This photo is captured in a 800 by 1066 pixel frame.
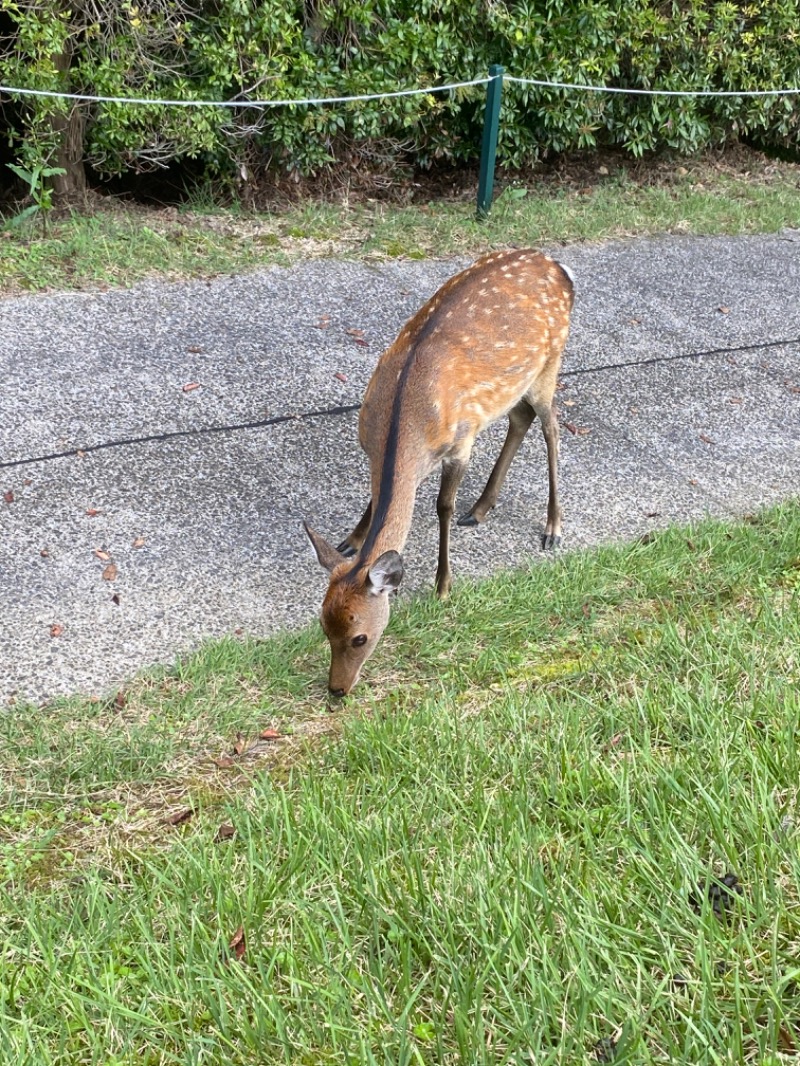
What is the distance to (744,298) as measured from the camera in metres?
8.24

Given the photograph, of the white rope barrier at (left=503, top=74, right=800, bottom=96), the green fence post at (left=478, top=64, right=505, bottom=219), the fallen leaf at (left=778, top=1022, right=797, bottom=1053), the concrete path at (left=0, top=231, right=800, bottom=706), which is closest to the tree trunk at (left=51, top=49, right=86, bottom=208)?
the concrete path at (left=0, top=231, right=800, bottom=706)

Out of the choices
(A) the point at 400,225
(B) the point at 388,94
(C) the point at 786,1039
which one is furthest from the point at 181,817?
(B) the point at 388,94

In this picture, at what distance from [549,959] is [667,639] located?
2.07 meters

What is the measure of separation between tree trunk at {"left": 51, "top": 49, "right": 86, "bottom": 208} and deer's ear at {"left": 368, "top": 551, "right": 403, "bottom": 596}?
16.6ft

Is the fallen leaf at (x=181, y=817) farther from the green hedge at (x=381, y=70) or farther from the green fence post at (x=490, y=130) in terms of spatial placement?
the green fence post at (x=490, y=130)

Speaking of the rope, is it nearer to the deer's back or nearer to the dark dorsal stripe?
the deer's back

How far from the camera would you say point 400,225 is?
8742 mm

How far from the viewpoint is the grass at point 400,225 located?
24.5 feet

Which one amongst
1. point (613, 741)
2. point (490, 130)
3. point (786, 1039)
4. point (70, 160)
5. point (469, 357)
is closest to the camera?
point (786, 1039)

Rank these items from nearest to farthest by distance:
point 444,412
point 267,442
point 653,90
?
1. point 444,412
2. point 267,442
3. point 653,90

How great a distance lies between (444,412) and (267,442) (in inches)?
57.1

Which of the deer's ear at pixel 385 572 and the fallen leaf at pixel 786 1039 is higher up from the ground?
the fallen leaf at pixel 786 1039

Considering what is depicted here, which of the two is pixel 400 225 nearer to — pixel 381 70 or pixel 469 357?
pixel 381 70

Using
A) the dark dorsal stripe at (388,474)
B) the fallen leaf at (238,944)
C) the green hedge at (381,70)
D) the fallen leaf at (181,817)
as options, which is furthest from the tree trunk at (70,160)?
the fallen leaf at (238,944)
